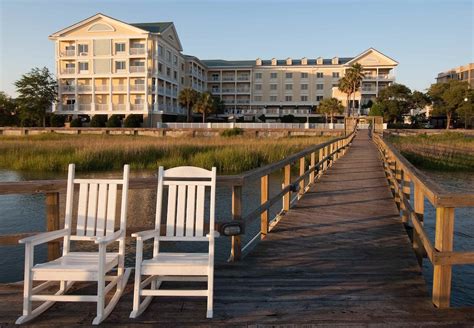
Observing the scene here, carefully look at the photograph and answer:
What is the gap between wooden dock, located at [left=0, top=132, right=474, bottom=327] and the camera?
11.4 ft

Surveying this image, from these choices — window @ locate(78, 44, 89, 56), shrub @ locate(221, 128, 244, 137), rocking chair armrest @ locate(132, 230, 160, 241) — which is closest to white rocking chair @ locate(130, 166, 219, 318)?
rocking chair armrest @ locate(132, 230, 160, 241)

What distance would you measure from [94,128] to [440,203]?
52.7m

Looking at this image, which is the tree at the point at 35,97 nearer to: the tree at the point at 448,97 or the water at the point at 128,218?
the water at the point at 128,218

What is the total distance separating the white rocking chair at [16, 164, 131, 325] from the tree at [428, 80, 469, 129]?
225ft

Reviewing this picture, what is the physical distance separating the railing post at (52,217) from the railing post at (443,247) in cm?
360

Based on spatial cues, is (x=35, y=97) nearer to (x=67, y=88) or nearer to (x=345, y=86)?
(x=67, y=88)

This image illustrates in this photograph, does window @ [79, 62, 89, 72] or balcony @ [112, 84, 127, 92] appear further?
window @ [79, 62, 89, 72]

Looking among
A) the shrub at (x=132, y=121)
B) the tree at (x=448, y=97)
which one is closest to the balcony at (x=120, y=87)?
the shrub at (x=132, y=121)

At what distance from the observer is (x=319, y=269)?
4.83 m

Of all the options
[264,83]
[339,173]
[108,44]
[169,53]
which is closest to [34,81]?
[108,44]

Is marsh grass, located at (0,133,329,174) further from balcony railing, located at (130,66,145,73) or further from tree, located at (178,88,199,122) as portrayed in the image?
tree, located at (178,88,199,122)

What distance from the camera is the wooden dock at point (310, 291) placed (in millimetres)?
3486

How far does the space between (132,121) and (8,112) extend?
23.3 m

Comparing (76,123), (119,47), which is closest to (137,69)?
(119,47)
